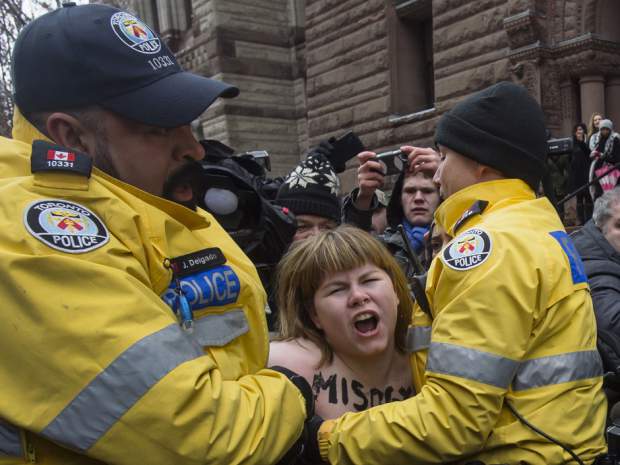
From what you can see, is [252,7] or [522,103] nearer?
[522,103]

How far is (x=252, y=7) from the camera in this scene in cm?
1563

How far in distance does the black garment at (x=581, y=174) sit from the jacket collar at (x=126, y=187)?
774 cm

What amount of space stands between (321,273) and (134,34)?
0.96m

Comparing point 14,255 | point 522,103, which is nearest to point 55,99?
point 14,255

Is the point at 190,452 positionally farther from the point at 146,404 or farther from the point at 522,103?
the point at 522,103

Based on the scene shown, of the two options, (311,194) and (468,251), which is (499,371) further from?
(311,194)

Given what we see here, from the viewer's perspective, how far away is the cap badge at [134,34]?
3.94ft

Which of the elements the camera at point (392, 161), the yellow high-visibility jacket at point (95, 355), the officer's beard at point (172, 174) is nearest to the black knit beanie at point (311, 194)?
the camera at point (392, 161)

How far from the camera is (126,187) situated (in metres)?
1.18

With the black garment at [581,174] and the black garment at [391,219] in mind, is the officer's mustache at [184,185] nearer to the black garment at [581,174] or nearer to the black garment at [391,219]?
the black garment at [391,219]

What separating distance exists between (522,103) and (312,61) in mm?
11577

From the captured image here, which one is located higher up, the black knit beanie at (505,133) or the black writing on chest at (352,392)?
the black knit beanie at (505,133)

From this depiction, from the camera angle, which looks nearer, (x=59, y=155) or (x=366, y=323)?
(x=59, y=155)

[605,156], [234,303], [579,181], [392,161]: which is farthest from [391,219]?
[579,181]
